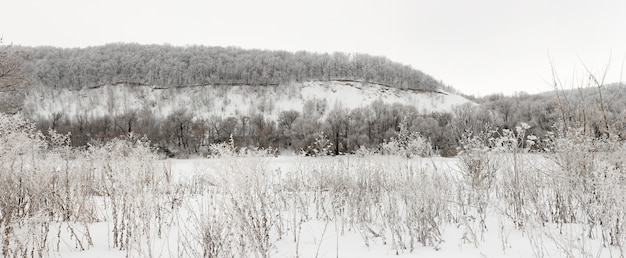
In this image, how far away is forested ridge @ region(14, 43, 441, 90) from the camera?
266 ft

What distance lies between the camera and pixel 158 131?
2060 inches

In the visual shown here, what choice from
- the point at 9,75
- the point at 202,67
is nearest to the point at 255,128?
the point at 9,75

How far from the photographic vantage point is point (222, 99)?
75.3 m

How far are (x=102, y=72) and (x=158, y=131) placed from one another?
1615 inches

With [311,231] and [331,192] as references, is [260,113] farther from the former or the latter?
[311,231]

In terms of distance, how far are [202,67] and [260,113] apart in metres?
33.6

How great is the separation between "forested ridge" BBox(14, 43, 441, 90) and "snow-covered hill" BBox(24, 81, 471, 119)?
2.88 m

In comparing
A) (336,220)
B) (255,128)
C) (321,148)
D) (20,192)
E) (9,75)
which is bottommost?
(336,220)

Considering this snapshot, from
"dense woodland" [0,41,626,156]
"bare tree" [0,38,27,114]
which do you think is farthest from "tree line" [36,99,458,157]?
"bare tree" [0,38,27,114]

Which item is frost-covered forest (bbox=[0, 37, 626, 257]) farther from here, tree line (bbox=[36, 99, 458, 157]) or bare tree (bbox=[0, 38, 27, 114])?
tree line (bbox=[36, 99, 458, 157])

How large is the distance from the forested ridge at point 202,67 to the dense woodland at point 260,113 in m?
0.25

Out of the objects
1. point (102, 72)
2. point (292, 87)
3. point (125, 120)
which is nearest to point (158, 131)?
point (125, 120)

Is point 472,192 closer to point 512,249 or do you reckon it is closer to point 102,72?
point 512,249

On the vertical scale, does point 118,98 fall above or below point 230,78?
below
